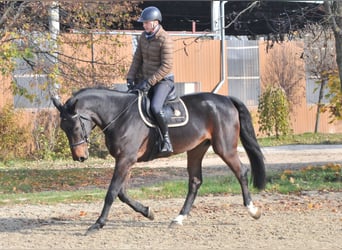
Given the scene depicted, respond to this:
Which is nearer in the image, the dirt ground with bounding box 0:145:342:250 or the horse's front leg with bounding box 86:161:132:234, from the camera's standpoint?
the dirt ground with bounding box 0:145:342:250

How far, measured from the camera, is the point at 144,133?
9414mm

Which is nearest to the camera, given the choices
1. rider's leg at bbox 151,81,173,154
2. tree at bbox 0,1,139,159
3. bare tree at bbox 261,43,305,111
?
rider's leg at bbox 151,81,173,154

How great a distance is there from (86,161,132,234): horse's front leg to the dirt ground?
0.69 ft

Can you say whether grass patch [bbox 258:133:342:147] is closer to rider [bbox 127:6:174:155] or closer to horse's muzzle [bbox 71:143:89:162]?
rider [bbox 127:6:174:155]

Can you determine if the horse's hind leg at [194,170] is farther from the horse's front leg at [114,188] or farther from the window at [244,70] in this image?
the window at [244,70]

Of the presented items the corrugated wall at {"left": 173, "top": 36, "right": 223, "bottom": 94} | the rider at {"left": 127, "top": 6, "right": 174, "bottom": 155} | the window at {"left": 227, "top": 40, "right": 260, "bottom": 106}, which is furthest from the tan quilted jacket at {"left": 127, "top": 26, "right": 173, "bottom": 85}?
the window at {"left": 227, "top": 40, "right": 260, "bottom": 106}

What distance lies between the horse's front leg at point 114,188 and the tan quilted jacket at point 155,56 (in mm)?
1273

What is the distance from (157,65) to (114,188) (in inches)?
74.1

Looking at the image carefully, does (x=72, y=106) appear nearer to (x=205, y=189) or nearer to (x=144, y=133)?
(x=144, y=133)

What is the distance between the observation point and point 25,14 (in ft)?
57.3

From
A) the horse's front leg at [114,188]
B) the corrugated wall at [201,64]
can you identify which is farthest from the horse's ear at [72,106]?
the corrugated wall at [201,64]

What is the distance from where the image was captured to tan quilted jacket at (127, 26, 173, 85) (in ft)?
31.2

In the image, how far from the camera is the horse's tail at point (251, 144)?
34.1ft

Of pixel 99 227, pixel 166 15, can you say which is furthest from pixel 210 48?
pixel 99 227
